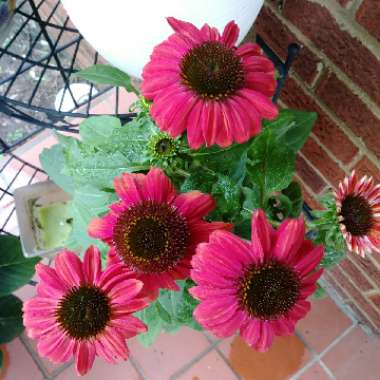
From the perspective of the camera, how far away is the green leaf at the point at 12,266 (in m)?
0.93

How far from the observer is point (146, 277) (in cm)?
45

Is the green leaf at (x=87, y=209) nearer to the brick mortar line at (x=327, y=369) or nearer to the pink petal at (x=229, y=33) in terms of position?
the pink petal at (x=229, y=33)

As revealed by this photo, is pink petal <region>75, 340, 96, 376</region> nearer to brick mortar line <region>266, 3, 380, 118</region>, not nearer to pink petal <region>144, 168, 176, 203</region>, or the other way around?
pink petal <region>144, 168, 176, 203</region>

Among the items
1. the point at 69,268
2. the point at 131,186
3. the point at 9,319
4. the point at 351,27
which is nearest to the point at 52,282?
the point at 69,268

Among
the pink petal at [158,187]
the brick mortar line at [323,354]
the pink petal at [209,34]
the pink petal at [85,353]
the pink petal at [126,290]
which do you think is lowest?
the brick mortar line at [323,354]

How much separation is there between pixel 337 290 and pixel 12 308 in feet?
2.48

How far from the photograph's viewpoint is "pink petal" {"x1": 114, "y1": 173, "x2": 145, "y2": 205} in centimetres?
45

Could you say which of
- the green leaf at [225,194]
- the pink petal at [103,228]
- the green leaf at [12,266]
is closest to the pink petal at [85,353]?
the pink petal at [103,228]

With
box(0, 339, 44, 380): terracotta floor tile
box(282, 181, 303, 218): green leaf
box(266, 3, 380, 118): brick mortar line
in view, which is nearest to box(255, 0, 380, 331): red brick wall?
box(266, 3, 380, 118): brick mortar line

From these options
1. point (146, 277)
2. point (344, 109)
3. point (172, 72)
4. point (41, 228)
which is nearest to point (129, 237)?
point (146, 277)

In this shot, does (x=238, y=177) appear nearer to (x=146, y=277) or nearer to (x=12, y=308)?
(x=146, y=277)

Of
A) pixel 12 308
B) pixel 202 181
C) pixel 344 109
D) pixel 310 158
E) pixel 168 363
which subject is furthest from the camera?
pixel 168 363

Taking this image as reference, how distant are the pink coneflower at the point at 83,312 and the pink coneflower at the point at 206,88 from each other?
0.51 feet

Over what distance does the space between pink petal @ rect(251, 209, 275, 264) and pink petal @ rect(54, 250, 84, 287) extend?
17 centimetres
